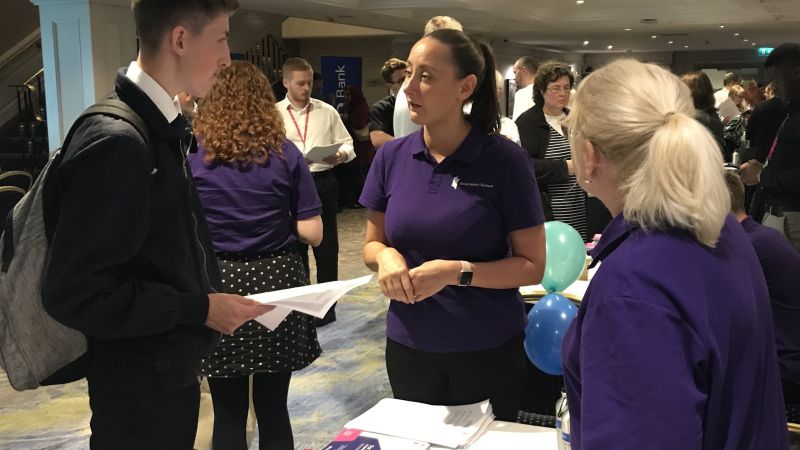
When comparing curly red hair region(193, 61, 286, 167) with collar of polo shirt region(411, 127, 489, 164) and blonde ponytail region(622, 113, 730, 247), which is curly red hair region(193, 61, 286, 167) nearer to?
collar of polo shirt region(411, 127, 489, 164)

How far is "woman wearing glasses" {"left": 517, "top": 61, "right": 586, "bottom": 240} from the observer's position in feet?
12.9

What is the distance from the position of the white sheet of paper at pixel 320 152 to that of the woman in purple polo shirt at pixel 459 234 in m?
2.73

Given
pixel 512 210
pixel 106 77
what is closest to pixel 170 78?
pixel 512 210

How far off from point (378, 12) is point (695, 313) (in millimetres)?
10380

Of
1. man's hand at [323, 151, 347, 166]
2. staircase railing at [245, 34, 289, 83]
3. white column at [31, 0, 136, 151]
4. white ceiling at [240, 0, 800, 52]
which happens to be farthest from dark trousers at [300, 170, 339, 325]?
staircase railing at [245, 34, 289, 83]

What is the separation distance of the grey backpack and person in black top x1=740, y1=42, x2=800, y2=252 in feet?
11.3

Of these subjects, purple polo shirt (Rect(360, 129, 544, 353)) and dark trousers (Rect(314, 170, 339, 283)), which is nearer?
purple polo shirt (Rect(360, 129, 544, 353))

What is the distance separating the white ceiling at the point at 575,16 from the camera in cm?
Answer: 1056

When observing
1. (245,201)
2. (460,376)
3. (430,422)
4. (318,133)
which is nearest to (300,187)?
(245,201)

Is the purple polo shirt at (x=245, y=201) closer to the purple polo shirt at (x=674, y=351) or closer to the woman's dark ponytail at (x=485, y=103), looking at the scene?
the woman's dark ponytail at (x=485, y=103)

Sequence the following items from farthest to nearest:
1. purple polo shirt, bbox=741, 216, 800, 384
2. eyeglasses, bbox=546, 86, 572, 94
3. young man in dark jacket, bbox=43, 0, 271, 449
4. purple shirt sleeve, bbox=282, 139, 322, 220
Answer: eyeglasses, bbox=546, 86, 572, 94, purple polo shirt, bbox=741, 216, 800, 384, purple shirt sleeve, bbox=282, 139, 322, 220, young man in dark jacket, bbox=43, 0, 271, 449

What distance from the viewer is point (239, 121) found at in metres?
2.47

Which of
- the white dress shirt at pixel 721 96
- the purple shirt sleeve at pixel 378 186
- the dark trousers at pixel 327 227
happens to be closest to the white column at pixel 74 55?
the dark trousers at pixel 327 227

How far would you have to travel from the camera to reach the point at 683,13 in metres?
12.5
